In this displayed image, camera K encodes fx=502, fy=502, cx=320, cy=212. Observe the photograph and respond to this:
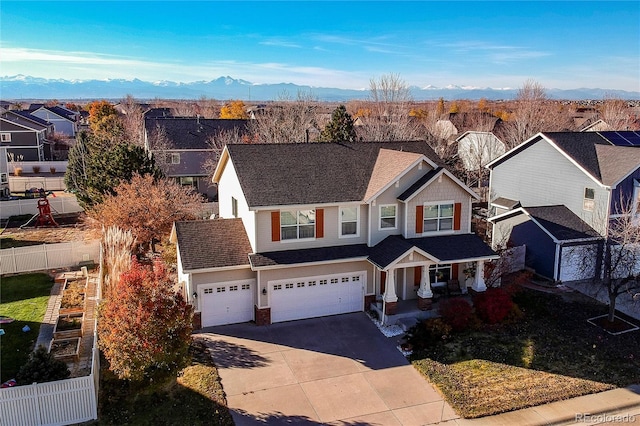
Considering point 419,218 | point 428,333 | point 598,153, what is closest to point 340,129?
point 598,153

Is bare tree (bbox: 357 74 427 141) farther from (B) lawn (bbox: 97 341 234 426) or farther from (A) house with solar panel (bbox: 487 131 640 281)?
(B) lawn (bbox: 97 341 234 426)

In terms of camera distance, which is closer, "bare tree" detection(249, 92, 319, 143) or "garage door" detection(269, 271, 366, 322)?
"garage door" detection(269, 271, 366, 322)

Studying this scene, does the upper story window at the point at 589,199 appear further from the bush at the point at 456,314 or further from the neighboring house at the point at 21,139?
the neighboring house at the point at 21,139

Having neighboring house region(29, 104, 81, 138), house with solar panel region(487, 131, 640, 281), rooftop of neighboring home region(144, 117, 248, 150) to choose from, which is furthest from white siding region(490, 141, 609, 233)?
neighboring house region(29, 104, 81, 138)

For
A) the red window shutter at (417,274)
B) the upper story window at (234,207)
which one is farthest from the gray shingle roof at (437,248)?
the upper story window at (234,207)

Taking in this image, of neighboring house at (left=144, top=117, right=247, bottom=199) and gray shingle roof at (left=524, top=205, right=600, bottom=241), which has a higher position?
neighboring house at (left=144, top=117, right=247, bottom=199)

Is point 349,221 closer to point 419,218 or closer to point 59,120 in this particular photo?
point 419,218
